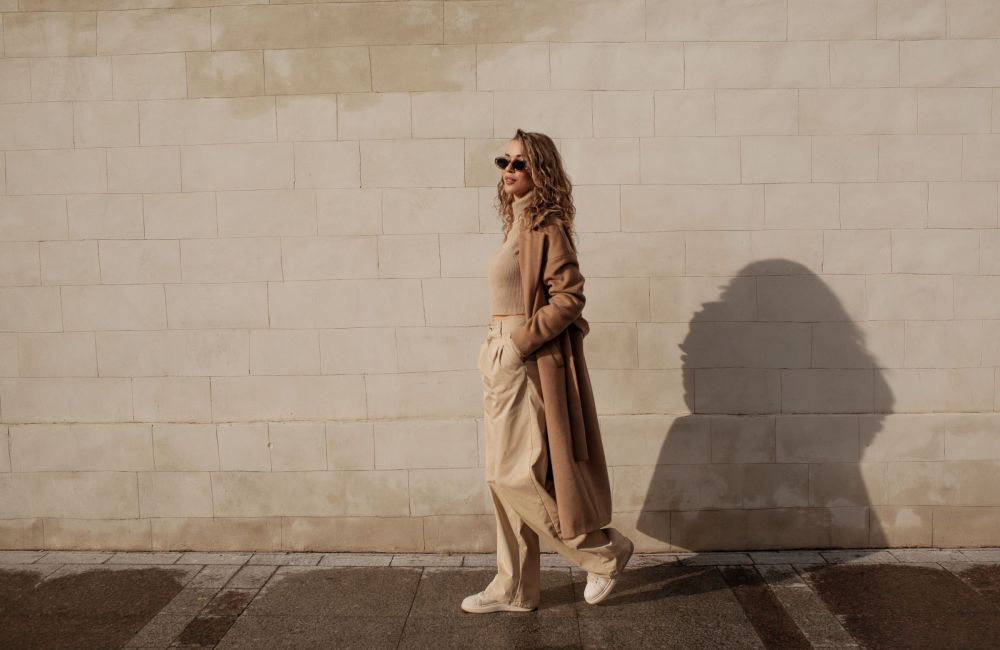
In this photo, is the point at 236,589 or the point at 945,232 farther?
the point at 945,232

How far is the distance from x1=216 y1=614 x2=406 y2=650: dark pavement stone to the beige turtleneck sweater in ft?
4.86

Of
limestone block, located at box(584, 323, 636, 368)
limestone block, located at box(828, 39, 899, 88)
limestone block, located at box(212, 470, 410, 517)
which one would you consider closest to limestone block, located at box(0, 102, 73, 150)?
limestone block, located at box(212, 470, 410, 517)

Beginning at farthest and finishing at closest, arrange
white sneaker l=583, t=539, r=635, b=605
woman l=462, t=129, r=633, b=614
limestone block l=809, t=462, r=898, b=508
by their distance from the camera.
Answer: limestone block l=809, t=462, r=898, b=508 → white sneaker l=583, t=539, r=635, b=605 → woman l=462, t=129, r=633, b=614

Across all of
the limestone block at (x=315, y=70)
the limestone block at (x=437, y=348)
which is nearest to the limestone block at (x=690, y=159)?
the limestone block at (x=437, y=348)

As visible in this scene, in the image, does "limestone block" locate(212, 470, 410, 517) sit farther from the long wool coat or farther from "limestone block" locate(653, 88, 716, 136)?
"limestone block" locate(653, 88, 716, 136)

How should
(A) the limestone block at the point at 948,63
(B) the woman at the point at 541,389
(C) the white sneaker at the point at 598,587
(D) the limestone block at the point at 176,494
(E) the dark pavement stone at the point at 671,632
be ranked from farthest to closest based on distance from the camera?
(D) the limestone block at the point at 176,494, (A) the limestone block at the point at 948,63, (C) the white sneaker at the point at 598,587, (B) the woman at the point at 541,389, (E) the dark pavement stone at the point at 671,632

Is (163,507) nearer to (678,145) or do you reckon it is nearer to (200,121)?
(200,121)

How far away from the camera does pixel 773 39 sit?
169 inches

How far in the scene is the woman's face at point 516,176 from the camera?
3.50 meters

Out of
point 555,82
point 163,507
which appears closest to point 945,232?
point 555,82

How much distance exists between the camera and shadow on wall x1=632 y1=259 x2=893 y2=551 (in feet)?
14.4

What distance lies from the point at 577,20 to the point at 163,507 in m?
3.55

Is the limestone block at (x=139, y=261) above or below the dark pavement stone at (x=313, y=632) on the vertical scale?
above

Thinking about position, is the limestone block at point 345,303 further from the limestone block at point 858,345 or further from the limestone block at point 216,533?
the limestone block at point 858,345
